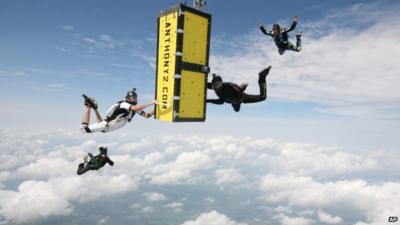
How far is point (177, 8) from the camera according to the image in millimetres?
7422

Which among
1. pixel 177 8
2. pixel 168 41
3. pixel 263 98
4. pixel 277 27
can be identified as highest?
pixel 277 27

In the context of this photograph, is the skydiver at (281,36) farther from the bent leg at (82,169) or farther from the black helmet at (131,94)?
the bent leg at (82,169)

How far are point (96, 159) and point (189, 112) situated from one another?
3.03m

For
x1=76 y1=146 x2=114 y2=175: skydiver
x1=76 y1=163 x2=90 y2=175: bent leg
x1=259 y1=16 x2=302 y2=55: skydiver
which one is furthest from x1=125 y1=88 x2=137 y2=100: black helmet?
x1=259 y1=16 x2=302 y2=55: skydiver

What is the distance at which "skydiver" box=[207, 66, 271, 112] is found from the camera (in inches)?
324

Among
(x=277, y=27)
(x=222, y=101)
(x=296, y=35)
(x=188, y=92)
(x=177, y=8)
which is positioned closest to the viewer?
(x=177, y=8)

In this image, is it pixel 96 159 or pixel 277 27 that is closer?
pixel 96 159

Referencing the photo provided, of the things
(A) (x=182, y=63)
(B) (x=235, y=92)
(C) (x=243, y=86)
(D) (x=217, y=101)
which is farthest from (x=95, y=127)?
(C) (x=243, y=86)

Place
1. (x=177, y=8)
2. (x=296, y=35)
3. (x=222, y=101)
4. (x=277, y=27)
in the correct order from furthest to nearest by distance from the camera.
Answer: (x=296, y=35) → (x=277, y=27) → (x=222, y=101) → (x=177, y=8)

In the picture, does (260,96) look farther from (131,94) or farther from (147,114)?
(131,94)

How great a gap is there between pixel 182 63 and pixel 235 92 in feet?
5.53

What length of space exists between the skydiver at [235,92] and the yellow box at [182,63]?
0.33 meters

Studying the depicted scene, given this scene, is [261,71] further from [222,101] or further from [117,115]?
[117,115]

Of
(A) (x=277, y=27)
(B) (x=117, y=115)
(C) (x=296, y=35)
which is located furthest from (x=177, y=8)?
→ (C) (x=296, y=35)
